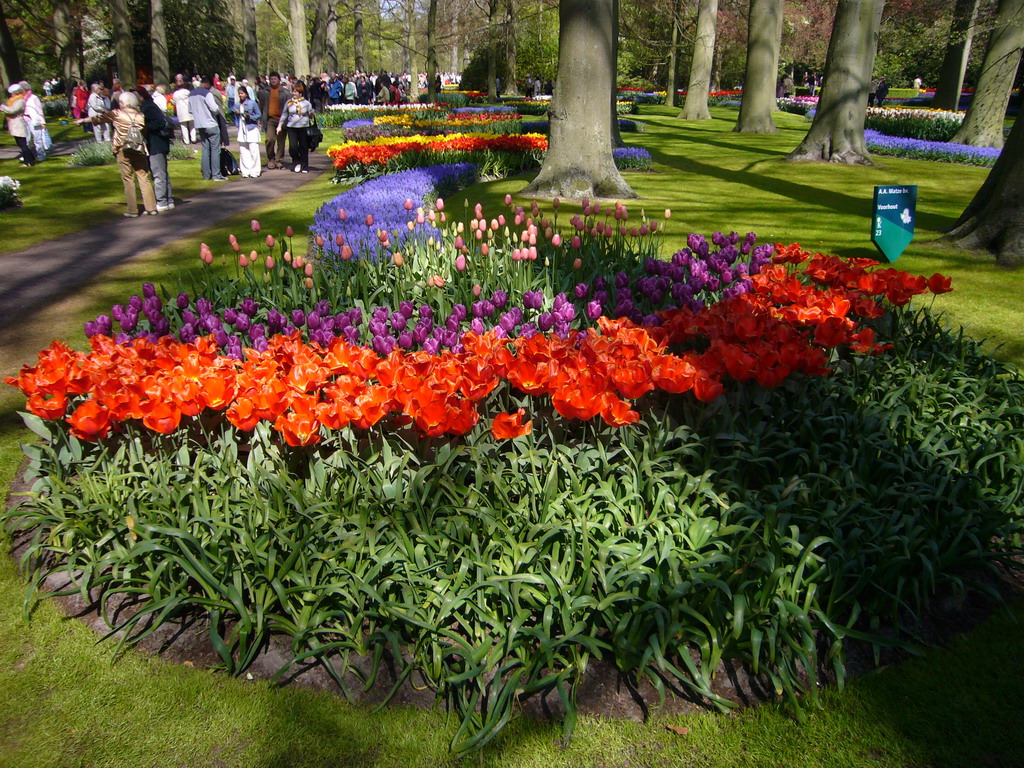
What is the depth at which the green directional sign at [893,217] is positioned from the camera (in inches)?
251

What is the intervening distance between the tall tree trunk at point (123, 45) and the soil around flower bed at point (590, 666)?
22.2 meters

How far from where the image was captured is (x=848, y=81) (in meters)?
13.8

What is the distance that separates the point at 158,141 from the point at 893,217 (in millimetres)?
9686

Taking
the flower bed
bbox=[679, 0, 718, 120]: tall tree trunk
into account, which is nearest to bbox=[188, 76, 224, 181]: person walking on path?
the flower bed

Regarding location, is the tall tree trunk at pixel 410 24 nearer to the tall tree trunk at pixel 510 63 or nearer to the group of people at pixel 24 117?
the tall tree trunk at pixel 510 63

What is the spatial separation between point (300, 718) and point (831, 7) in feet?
185

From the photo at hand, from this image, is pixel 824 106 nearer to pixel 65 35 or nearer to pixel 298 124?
pixel 298 124

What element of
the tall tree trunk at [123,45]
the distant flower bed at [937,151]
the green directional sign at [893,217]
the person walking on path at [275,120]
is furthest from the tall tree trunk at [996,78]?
the tall tree trunk at [123,45]

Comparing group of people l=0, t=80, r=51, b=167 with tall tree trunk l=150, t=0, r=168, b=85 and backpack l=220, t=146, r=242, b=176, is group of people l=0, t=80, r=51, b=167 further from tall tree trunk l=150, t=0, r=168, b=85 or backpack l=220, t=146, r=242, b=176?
tall tree trunk l=150, t=0, r=168, b=85

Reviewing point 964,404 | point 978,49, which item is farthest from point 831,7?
point 964,404

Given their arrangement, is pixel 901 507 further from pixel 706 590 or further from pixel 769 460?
pixel 706 590

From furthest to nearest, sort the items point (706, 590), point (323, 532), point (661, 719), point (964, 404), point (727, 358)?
point (964, 404)
point (727, 358)
point (323, 532)
point (706, 590)
point (661, 719)

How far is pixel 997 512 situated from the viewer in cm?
292

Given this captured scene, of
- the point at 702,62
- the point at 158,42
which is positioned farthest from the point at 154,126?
the point at 702,62
